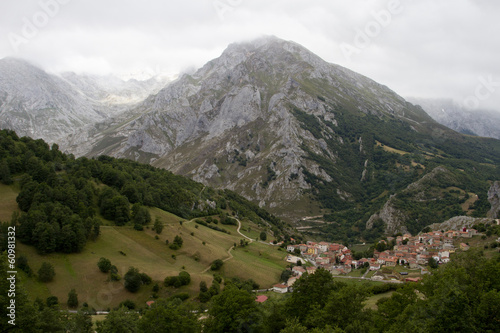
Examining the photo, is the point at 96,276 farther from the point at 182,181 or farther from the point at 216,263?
the point at 182,181

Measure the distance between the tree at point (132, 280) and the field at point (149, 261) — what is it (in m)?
0.82

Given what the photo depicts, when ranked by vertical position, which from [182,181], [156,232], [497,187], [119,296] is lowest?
[119,296]

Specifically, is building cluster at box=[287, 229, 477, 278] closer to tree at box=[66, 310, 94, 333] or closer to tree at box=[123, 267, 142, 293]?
tree at box=[123, 267, 142, 293]

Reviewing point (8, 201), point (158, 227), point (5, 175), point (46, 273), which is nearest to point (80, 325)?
point (46, 273)

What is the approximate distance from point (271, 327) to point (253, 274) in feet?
119

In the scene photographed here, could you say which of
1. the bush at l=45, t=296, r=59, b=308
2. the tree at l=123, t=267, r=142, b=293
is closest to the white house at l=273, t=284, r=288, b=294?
the tree at l=123, t=267, r=142, b=293

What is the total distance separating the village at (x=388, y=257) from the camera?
2731 inches

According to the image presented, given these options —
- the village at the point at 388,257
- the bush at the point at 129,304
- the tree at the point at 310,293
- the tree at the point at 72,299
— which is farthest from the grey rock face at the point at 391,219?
the tree at the point at 72,299

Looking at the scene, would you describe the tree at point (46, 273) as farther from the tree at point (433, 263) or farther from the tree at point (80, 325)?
the tree at point (433, 263)

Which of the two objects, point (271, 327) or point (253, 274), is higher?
point (271, 327)

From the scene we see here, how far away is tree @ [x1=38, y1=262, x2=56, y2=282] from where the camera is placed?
50719 millimetres

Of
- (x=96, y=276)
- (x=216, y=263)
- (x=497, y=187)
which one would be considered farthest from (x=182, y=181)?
(x=497, y=187)

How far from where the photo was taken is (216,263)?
224ft

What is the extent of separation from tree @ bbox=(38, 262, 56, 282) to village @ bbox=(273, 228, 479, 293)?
132 feet
